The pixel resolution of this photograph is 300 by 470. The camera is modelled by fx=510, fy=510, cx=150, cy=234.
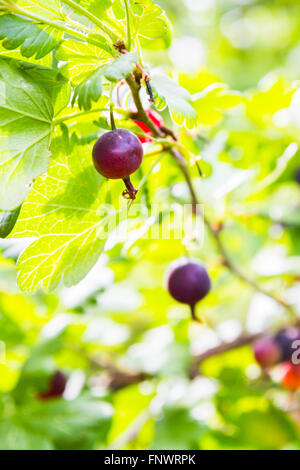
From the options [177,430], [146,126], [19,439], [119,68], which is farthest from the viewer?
[177,430]

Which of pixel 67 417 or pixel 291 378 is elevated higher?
pixel 67 417

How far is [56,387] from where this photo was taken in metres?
1.62

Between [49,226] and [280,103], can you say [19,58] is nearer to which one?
[49,226]

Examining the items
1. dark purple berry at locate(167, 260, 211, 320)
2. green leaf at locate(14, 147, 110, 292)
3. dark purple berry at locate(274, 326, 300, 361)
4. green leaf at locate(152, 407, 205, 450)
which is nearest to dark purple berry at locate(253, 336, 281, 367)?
dark purple berry at locate(274, 326, 300, 361)

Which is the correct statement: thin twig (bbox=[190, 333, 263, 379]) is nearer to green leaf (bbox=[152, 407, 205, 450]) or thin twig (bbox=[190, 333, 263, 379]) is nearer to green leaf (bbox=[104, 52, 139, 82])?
green leaf (bbox=[152, 407, 205, 450])

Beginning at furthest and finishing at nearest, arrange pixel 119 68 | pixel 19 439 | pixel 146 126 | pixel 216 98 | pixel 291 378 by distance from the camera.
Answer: pixel 291 378 → pixel 19 439 → pixel 216 98 → pixel 146 126 → pixel 119 68

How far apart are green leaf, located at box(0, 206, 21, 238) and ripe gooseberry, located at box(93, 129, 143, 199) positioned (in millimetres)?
138

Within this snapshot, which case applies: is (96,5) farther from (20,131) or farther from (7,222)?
→ (7,222)

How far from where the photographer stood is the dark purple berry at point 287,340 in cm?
152

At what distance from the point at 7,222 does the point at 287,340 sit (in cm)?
108

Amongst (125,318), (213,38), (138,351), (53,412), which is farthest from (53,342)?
(213,38)

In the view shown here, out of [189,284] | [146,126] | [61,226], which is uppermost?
[146,126]

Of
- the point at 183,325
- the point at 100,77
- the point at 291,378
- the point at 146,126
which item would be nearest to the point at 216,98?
the point at 146,126

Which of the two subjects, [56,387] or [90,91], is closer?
[90,91]
